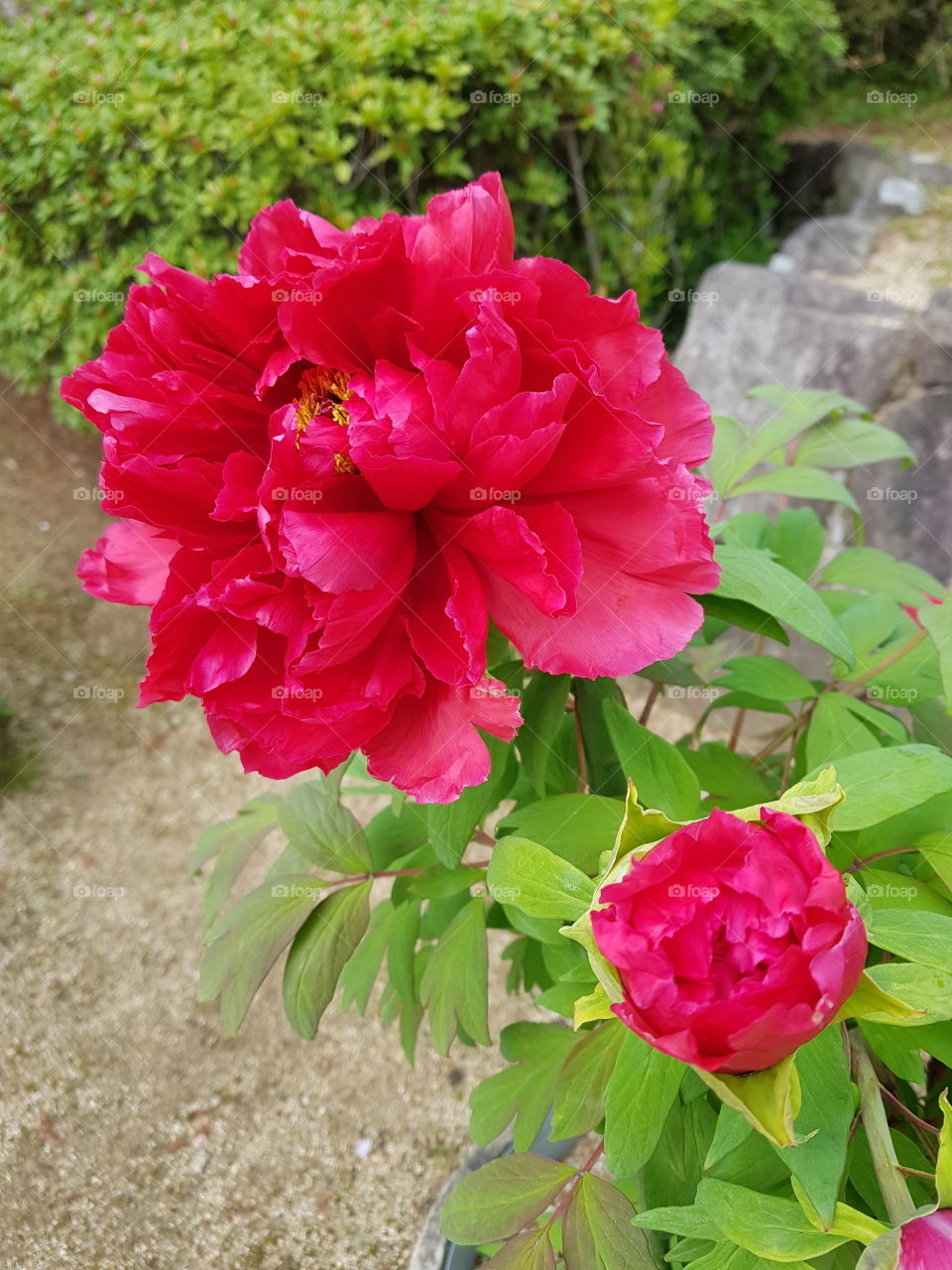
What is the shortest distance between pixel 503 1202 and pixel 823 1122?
35 cm

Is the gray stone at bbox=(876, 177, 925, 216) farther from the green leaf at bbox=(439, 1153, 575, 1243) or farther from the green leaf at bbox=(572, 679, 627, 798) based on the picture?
the green leaf at bbox=(439, 1153, 575, 1243)

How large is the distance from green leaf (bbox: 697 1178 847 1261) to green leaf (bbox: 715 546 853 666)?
32 cm

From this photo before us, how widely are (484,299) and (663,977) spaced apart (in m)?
0.35

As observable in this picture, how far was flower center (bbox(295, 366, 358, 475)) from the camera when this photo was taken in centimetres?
61

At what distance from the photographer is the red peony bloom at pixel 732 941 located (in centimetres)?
41

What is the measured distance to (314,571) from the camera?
0.53 m

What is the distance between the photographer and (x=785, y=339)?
241 cm

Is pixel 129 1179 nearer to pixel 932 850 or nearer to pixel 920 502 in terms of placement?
pixel 932 850
